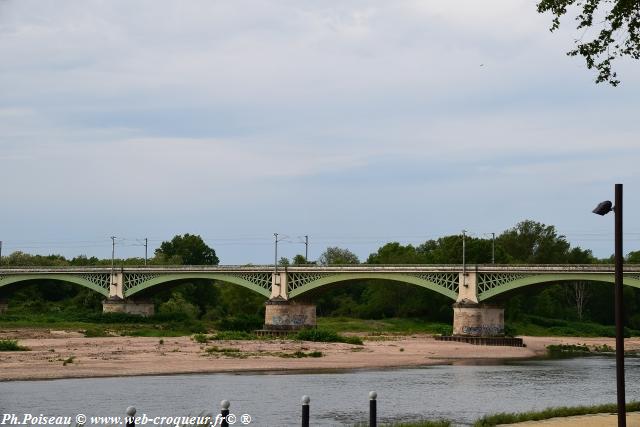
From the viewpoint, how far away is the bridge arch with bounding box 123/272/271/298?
95500 millimetres

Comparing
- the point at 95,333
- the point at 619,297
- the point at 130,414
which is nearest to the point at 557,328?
the point at 95,333

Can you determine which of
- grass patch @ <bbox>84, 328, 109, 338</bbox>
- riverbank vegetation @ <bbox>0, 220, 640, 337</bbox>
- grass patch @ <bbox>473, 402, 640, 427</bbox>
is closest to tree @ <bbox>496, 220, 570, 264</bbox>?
riverbank vegetation @ <bbox>0, 220, 640, 337</bbox>

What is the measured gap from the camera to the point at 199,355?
181 ft

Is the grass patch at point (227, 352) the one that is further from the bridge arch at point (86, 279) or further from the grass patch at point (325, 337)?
the bridge arch at point (86, 279)

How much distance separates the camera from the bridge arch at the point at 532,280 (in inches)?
2906

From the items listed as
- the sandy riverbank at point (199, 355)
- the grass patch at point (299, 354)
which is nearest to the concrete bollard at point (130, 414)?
the sandy riverbank at point (199, 355)

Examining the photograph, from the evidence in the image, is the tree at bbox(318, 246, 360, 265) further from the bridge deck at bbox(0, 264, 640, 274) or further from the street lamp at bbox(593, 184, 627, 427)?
the street lamp at bbox(593, 184, 627, 427)

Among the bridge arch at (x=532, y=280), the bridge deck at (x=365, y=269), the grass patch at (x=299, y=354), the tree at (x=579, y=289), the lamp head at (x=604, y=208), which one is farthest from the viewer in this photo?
the tree at (x=579, y=289)

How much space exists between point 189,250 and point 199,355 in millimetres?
96162

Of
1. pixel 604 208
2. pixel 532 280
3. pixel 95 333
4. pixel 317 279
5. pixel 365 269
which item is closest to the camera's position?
pixel 604 208

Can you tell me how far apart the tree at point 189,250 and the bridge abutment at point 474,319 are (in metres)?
73.3

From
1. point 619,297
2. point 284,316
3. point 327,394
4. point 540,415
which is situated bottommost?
point 327,394

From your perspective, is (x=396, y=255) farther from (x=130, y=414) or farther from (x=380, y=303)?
(x=130, y=414)

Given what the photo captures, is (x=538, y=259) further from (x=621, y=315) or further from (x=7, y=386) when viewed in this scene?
(x=621, y=315)
